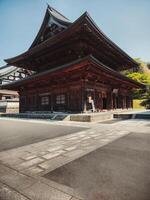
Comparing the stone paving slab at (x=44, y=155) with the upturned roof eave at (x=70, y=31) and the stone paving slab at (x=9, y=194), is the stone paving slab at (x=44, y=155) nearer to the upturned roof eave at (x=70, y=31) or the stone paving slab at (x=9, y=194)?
the stone paving slab at (x=9, y=194)

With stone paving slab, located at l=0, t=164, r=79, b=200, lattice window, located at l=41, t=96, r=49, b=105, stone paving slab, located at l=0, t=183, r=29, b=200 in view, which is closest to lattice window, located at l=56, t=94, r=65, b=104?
lattice window, located at l=41, t=96, r=49, b=105

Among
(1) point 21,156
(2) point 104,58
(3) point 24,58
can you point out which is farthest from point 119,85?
(1) point 21,156

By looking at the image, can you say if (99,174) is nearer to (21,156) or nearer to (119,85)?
(21,156)

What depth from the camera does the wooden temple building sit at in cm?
1103

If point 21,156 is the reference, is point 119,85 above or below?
above

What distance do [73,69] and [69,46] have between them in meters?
3.70

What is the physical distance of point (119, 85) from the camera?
16.5 metres

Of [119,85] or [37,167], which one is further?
[119,85]

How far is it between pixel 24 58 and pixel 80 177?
15.3 m

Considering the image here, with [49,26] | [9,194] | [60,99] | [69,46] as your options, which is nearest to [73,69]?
[69,46]

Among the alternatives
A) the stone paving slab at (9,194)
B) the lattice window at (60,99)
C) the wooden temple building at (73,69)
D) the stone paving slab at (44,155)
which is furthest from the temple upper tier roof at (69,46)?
the stone paving slab at (9,194)

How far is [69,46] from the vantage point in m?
13.1

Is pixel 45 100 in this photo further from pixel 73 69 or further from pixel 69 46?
pixel 73 69

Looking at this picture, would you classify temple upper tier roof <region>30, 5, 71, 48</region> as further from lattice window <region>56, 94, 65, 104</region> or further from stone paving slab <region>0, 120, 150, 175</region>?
stone paving slab <region>0, 120, 150, 175</region>
